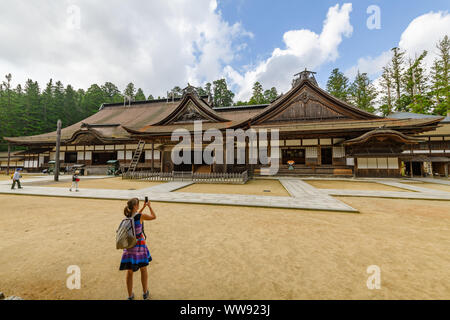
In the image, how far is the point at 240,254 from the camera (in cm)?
306

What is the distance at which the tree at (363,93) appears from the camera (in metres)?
29.0

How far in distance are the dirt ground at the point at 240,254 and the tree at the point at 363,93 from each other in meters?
31.5

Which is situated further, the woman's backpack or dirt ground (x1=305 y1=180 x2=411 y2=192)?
dirt ground (x1=305 y1=180 x2=411 y2=192)

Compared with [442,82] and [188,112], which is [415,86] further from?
[188,112]

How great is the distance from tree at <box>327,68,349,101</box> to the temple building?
15.9 metres

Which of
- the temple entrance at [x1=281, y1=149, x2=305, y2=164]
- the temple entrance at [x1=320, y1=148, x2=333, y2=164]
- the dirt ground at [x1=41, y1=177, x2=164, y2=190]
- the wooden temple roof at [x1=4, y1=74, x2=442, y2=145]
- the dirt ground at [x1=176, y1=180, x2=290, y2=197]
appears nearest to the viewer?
the dirt ground at [x1=176, y1=180, x2=290, y2=197]

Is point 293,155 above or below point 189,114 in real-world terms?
below

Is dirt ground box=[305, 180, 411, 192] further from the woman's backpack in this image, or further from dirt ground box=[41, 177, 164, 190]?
dirt ground box=[41, 177, 164, 190]

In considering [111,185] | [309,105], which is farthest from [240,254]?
[309,105]

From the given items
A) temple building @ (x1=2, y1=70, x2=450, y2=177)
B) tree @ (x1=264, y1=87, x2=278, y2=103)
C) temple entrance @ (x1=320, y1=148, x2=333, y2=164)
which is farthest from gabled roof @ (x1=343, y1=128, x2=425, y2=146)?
tree @ (x1=264, y1=87, x2=278, y2=103)

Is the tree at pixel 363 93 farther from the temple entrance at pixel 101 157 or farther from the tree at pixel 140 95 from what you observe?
the tree at pixel 140 95

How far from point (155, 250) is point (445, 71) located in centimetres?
3895

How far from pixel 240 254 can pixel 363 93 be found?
39213 mm

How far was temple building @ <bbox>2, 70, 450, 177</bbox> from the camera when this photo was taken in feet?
46.0
